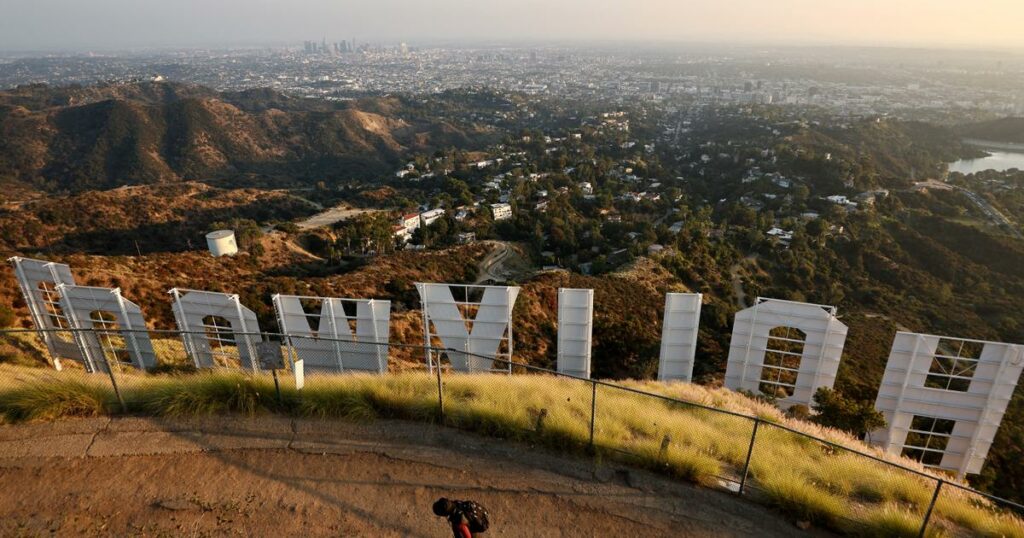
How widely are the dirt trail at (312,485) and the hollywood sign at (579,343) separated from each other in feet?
10.8

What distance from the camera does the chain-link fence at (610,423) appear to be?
6.08 m

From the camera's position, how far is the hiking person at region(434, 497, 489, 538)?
4.21 meters

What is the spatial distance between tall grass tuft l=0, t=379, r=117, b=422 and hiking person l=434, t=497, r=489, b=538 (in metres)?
6.56

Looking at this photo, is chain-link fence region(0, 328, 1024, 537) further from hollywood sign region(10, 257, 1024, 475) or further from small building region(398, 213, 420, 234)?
small building region(398, 213, 420, 234)

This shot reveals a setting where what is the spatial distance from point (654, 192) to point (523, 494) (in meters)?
67.3

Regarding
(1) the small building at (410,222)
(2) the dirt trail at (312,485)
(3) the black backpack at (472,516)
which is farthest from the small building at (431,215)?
(3) the black backpack at (472,516)

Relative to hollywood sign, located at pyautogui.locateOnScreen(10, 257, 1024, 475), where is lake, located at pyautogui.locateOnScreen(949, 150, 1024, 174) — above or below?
below

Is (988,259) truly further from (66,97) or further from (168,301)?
(66,97)

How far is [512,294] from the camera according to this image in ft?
36.1

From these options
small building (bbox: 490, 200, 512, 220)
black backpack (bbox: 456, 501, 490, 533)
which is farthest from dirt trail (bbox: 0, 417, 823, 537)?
small building (bbox: 490, 200, 512, 220)

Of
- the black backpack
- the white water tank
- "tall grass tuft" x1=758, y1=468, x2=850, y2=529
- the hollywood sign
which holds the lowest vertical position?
the white water tank

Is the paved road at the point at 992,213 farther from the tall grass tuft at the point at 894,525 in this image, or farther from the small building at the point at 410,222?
the tall grass tuft at the point at 894,525

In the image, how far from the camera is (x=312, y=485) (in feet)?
20.6

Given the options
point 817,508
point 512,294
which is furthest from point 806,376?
point 512,294
